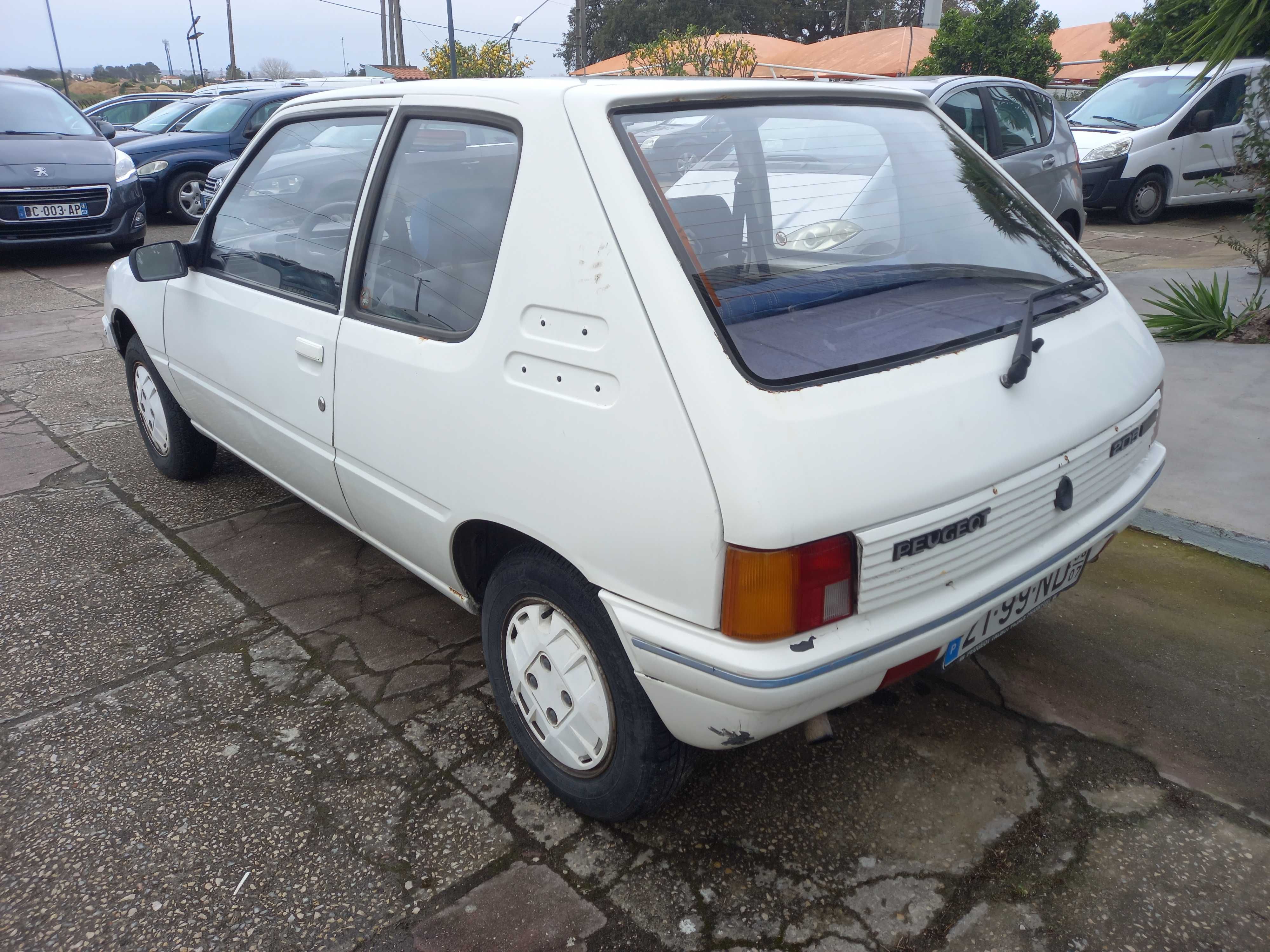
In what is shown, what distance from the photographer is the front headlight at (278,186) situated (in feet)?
10.3

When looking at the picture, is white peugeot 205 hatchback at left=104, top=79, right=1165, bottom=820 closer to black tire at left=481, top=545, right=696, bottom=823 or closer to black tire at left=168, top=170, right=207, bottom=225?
black tire at left=481, top=545, right=696, bottom=823

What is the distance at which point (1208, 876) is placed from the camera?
212cm

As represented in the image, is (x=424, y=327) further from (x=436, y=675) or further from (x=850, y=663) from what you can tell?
(x=850, y=663)

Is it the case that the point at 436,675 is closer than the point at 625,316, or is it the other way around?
the point at 625,316

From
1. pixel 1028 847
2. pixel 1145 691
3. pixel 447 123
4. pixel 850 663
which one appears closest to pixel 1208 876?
pixel 1028 847

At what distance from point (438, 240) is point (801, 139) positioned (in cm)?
100

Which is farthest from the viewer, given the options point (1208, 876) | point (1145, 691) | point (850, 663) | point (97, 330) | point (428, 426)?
point (97, 330)

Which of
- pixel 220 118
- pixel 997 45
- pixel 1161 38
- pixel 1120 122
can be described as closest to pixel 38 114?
pixel 220 118

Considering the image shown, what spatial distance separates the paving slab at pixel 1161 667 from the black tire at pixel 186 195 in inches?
459

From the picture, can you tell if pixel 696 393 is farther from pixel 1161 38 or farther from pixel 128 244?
pixel 1161 38

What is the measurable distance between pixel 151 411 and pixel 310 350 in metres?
2.01

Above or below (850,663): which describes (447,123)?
above

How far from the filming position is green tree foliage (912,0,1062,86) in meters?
15.7

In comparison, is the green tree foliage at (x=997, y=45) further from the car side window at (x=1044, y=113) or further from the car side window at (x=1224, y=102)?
the car side window at (x=1044, y=113)
